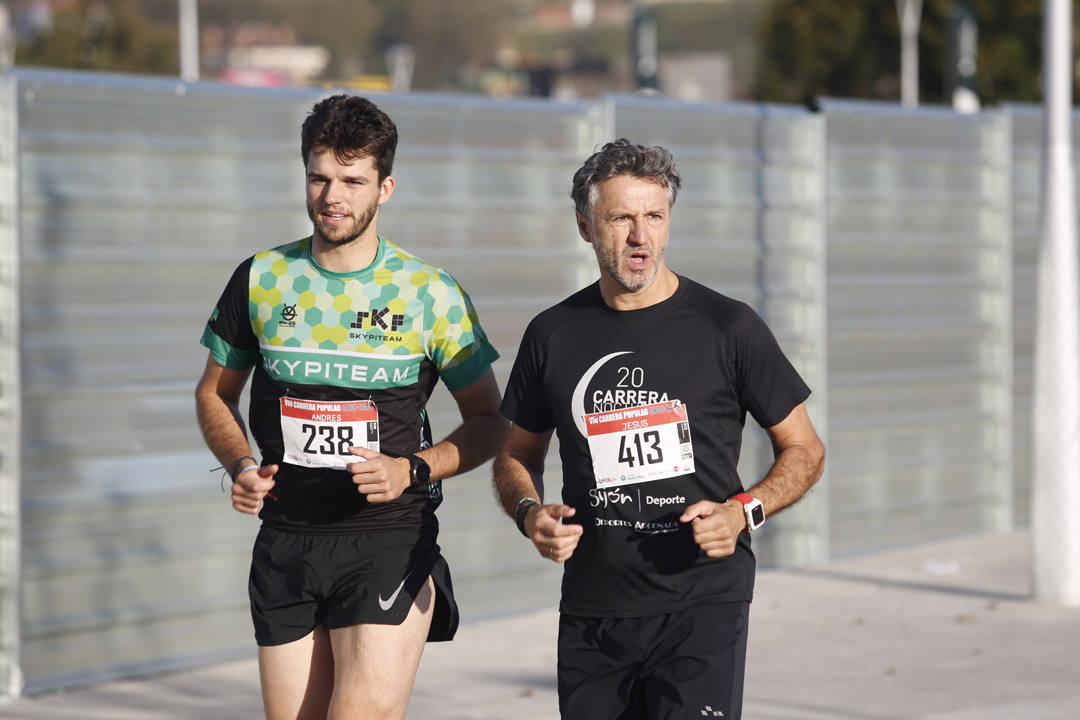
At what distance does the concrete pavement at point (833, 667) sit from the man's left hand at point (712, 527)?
3.07m

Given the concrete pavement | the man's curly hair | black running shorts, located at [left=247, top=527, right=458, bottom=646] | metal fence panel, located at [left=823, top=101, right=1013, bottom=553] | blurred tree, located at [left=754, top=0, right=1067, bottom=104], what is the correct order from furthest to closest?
blurred tree, located at [left=754, top=0, right=1067, bottom=104], metal fence panel, located at [left=823, top=101, right=1013, bottom=553], the concrete pavement, black running shorts, located at [left=247, top=527, right=458, bottom=646], the man's curly hair

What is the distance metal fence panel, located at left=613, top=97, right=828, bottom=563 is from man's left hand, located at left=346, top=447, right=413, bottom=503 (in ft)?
17.5

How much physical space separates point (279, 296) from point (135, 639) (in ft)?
11.2

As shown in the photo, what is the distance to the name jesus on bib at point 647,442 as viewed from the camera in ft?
13.3

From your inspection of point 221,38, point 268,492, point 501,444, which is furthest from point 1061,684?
point 221,38

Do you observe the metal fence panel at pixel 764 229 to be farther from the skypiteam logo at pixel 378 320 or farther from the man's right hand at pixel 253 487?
the man's right hand at pixel 253 487

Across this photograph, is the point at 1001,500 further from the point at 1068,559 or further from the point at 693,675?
the point at 693,675

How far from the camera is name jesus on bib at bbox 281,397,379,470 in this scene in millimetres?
4406

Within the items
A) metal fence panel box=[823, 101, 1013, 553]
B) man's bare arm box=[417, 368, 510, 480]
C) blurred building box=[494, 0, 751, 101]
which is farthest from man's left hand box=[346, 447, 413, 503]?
metal fence panel box=[823, 101, 1013, 553]

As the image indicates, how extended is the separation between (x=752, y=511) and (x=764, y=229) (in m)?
6.21

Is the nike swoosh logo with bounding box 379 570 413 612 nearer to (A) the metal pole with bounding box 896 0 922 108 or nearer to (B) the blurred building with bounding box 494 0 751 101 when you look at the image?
(B) the blurred building with bounding box 494 0 751 101

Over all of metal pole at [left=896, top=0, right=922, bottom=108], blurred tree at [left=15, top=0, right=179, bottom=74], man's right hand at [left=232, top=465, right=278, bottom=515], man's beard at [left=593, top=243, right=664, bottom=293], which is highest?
blurred tree at [left=15, top=0, right=179, bottom=74]

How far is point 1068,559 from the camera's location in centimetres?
878

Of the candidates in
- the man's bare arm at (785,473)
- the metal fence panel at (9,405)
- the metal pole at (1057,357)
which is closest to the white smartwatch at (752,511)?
the man's bare arm at (785,473)
